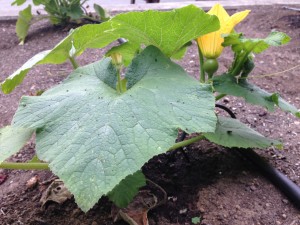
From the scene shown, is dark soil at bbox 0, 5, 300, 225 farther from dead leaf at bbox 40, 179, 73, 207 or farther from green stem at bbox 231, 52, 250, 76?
Result: green stem at bbox 231, 52, 250, 76

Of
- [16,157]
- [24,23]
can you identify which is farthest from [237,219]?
[24,23]

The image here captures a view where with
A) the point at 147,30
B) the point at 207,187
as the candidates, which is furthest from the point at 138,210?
Result: the point at 147,30

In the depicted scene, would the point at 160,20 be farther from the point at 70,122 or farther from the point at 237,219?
the point at 237,219

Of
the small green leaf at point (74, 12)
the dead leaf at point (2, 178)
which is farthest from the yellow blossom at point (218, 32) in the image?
the small green leaf at point (74, 12)

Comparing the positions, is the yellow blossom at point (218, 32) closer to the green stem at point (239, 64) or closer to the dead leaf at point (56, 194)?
the green stem at point (239, 64)

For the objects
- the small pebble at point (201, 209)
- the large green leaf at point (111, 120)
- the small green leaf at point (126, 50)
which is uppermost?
the large green leaf at point (111, 120)

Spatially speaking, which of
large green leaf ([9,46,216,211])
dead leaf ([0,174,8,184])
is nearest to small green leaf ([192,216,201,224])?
large green leaf ([9,46,216,211])

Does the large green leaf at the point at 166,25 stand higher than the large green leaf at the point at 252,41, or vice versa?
the large green leaf at the point at 166,25
